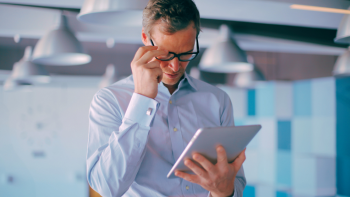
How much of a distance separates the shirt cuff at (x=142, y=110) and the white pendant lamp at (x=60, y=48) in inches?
64.8

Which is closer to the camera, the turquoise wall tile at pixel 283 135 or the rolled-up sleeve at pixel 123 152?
the rolled-up sleeve at pixel 123 152

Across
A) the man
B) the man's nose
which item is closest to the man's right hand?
the man

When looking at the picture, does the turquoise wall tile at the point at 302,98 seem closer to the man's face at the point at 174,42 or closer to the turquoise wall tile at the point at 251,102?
the turquoise wall tile at the point at 251,102

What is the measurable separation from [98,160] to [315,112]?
599cm

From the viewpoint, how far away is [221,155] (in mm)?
909

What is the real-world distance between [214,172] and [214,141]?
119mm

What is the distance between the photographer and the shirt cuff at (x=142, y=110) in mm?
1032

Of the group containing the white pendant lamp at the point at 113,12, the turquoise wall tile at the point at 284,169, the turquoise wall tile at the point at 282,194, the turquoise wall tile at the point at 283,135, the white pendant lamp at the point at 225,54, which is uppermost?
the white pendant lamp at the point at 113,12

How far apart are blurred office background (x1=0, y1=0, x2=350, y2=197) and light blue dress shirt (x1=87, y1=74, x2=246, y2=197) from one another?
178 centimetres

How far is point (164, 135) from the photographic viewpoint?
3.90ft

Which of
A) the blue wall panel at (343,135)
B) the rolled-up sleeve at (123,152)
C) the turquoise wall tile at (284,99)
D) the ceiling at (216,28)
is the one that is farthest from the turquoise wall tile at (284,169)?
the rolled-up sleeve at (123,152)

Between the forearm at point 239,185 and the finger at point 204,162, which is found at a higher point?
the finger at point 204,162

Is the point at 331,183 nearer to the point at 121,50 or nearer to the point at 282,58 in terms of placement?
the point at 282,58

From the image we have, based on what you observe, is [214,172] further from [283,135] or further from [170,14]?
[283,135]
